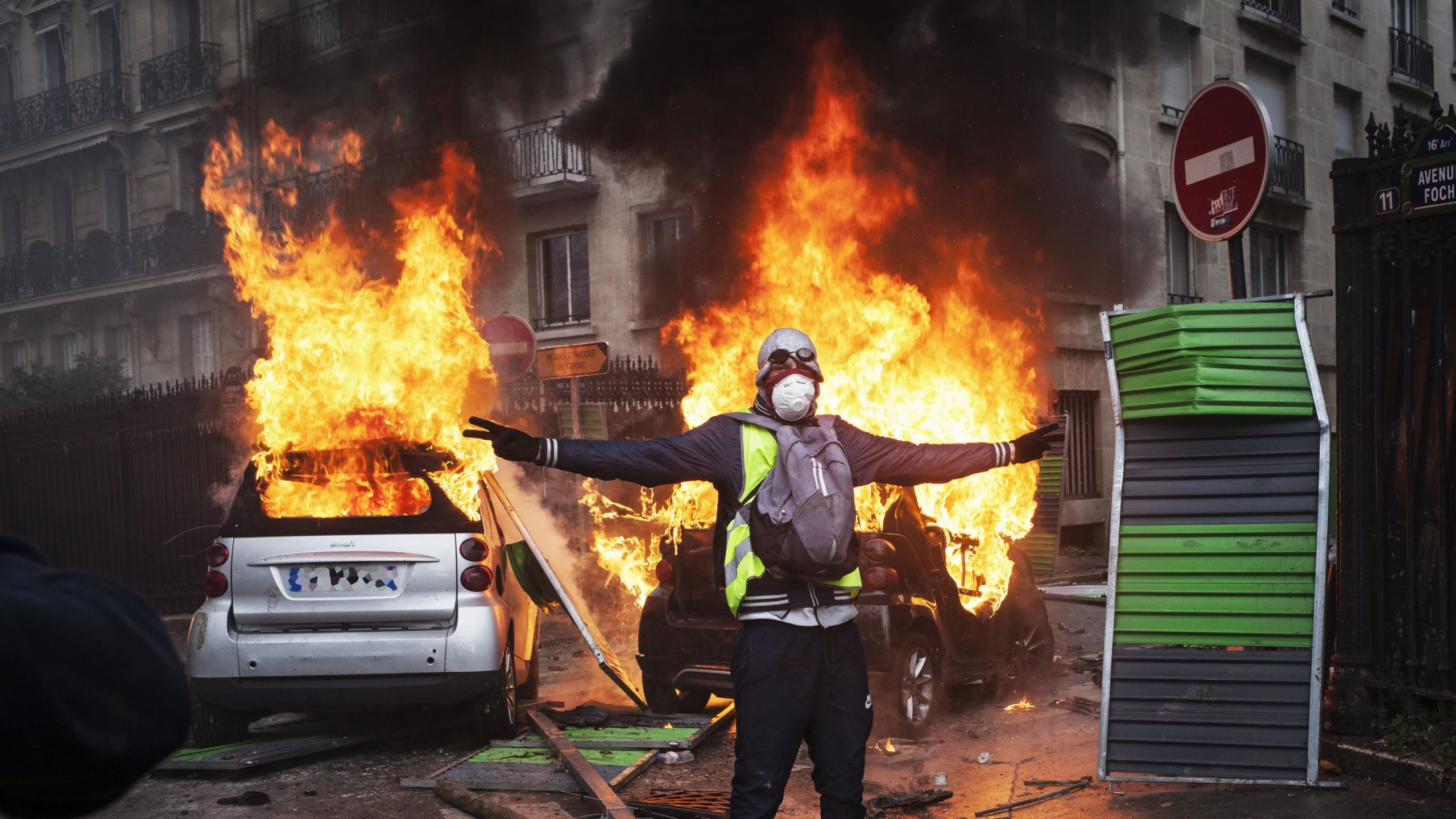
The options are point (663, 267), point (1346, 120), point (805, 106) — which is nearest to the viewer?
point (805, 106)

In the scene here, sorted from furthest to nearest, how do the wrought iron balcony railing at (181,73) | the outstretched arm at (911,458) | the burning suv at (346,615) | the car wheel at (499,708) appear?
the wrought iron balcony railing at (181,73) → the car wheel at (499,708) → the burning suv at (346,615) → the outstretched arm at (911,458)

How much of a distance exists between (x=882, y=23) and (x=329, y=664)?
7.36 meters

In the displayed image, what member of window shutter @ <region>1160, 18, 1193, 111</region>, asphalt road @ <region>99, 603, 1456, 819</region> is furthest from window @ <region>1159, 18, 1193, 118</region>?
asphalt road @ <region>99, 603, 1456, 819</region>

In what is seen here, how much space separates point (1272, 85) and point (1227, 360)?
71.0 feet

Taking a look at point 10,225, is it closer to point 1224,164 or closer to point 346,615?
point 346,615

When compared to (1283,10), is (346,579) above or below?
below

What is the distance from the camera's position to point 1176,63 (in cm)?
2244

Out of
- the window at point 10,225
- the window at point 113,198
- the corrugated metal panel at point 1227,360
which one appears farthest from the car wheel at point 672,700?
the window at point 10,225

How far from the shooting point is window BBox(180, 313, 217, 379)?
27922 mm

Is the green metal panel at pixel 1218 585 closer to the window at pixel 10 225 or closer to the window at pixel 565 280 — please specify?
the window at pixel 565 280

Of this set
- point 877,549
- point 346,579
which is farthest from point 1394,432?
point 346,579

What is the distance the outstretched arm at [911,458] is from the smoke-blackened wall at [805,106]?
18.7 ft

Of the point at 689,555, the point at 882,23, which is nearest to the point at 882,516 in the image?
the point at 689,555

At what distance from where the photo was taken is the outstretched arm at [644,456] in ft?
15.4
